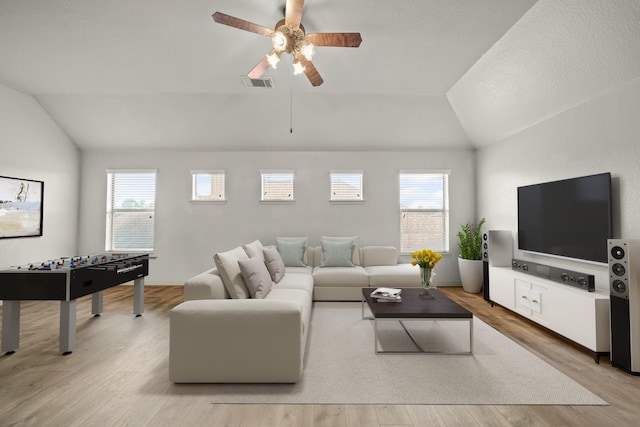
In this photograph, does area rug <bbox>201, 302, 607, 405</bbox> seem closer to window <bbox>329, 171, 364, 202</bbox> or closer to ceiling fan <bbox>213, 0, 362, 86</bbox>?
ceiling fan <bbox>213, 0, 362, 86</bbox>

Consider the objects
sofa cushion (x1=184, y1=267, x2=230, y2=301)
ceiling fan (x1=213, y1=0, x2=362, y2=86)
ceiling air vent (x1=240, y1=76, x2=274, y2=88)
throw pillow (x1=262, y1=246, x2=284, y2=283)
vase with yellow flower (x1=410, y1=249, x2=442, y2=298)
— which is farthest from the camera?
ceiling air vent (x1=240, y1=76, x2=274, y2=88)

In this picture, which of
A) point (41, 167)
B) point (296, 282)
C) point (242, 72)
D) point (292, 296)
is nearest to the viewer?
point (292, 296)

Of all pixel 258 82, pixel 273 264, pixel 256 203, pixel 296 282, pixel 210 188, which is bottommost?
pixel 296 282

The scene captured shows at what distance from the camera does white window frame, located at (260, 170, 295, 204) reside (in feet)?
18.9

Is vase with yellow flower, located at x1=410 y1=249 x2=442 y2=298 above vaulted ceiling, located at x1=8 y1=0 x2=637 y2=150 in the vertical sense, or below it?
below

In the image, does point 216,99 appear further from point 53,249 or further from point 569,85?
point 569,85

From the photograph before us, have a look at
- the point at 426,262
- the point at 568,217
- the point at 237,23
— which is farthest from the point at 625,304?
the point at 237,23

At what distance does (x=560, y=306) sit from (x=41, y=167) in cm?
774

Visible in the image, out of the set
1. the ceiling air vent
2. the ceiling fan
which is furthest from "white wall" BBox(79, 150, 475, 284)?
the ceiling fan

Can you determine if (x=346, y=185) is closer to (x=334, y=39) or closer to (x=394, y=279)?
(x=394, y=279)

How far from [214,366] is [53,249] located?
16.3ft

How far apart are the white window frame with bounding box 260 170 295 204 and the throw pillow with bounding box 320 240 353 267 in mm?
1296

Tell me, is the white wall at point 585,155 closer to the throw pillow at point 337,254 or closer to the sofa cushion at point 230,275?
the throw pillow at point 337,254

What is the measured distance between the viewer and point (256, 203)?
5.80 meters
